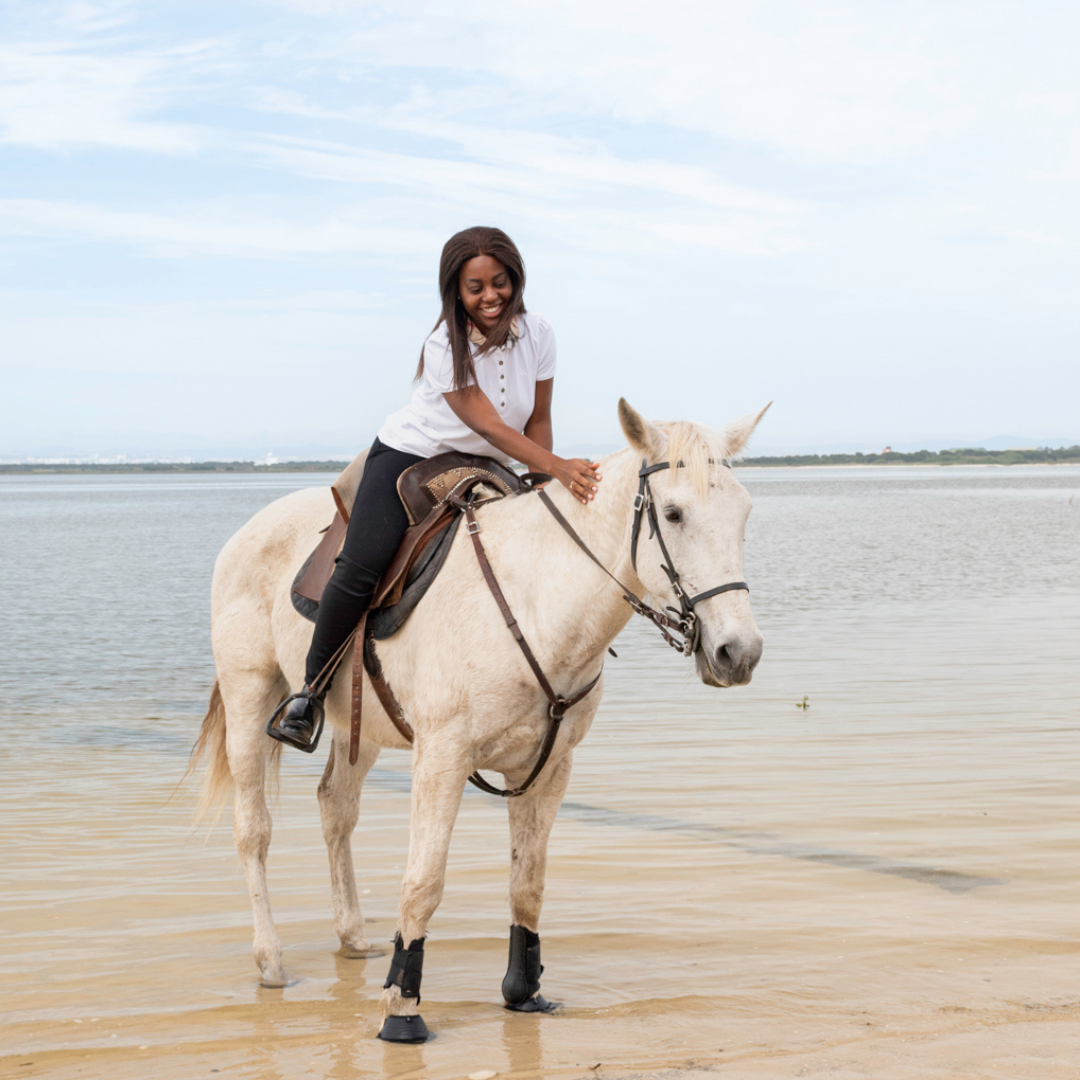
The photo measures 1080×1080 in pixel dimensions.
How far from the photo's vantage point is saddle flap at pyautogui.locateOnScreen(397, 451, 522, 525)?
4637 millimetres

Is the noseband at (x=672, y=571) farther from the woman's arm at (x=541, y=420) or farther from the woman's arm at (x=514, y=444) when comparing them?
the woman's arm at (x=541, y=420)

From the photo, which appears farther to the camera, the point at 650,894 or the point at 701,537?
the point at 650,894

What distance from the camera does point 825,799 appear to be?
783 cm

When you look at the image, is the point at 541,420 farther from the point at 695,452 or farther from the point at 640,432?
the point at 695,452

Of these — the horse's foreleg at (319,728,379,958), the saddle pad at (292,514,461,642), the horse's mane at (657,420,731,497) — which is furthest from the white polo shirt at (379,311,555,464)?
the horse's foreleg at (319,728,379,958)

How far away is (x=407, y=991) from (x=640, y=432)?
2.29 metres

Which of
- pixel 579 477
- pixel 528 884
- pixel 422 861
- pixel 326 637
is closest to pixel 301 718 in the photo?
pixel 326 637

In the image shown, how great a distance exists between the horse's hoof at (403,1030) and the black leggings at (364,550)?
1428 millimetres

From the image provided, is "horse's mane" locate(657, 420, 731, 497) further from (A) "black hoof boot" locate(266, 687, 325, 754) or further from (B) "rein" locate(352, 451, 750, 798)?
(A) "black hoof boot" locate(266, 687, 325, 754)

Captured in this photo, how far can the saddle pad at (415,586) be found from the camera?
451 cm

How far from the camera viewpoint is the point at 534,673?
4.18 metres

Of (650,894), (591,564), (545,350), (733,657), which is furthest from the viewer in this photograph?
(650,894)

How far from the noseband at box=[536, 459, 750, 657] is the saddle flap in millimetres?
673

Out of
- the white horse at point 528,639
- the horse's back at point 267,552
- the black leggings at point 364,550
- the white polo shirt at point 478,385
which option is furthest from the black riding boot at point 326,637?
the horse's back at point 267,552
